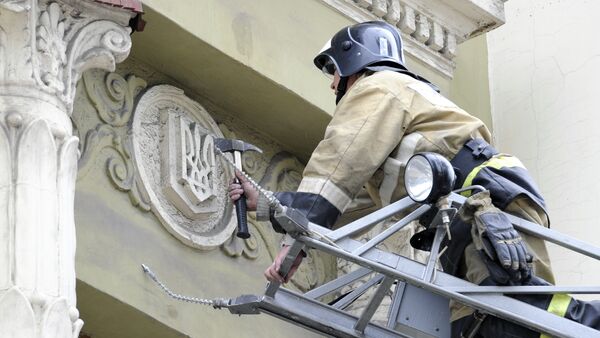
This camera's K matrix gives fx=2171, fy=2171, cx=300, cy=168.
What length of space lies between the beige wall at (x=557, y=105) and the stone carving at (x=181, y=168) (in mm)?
2380

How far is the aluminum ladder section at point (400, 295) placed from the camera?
26.9ft

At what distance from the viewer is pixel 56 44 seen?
8812mm

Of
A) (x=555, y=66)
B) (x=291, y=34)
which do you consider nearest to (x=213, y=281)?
(x=291, y=34)

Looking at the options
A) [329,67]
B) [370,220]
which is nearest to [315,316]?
[370,220]

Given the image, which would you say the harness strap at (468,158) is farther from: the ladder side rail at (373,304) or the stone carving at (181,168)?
the stone carving at (181,168)

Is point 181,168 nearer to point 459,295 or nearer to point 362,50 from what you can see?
point 362,50

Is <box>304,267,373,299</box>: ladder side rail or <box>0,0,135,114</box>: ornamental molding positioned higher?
<box>0,0,135,114</box>: ornamental molding

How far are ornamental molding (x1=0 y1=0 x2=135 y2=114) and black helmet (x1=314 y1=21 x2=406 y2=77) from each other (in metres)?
0.89

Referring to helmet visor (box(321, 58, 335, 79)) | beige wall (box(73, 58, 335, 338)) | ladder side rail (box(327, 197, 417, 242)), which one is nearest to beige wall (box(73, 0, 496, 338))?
beige wall (box(73, 58, 335, 338))

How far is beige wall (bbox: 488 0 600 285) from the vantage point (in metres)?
11.9

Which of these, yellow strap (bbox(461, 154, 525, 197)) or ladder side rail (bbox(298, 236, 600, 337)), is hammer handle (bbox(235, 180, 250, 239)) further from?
yellow strap (bbox(461, 154, 525, 197))

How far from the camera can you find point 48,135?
8.44 metres

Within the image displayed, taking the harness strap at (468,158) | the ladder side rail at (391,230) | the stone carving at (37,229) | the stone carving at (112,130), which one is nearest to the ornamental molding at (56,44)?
the stone carving at (37,229)

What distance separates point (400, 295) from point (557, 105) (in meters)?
3.81
